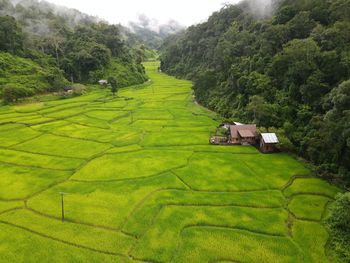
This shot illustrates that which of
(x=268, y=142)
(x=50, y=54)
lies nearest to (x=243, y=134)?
(x=268, y=142)

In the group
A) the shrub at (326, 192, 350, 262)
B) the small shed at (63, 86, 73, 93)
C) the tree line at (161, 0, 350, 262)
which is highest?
the tree line at (161, 0, 350, 262)

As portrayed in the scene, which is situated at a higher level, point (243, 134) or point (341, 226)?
point (243, 134)

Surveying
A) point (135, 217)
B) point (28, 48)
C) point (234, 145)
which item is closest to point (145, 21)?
point (28, 48)

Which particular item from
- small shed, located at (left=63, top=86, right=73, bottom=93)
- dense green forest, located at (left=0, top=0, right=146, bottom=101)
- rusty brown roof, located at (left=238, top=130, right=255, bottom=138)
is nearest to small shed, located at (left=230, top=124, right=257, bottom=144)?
rusty brown roof, located at (left=238, top=130, right=255, bottom=138)

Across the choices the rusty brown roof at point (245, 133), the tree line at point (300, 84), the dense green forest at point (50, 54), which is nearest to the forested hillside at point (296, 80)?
the tree line at point (300, 84)

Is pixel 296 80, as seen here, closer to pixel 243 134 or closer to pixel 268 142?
pixel 243 134

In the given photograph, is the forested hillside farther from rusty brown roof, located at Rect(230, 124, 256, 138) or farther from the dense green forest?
the dense green forest
